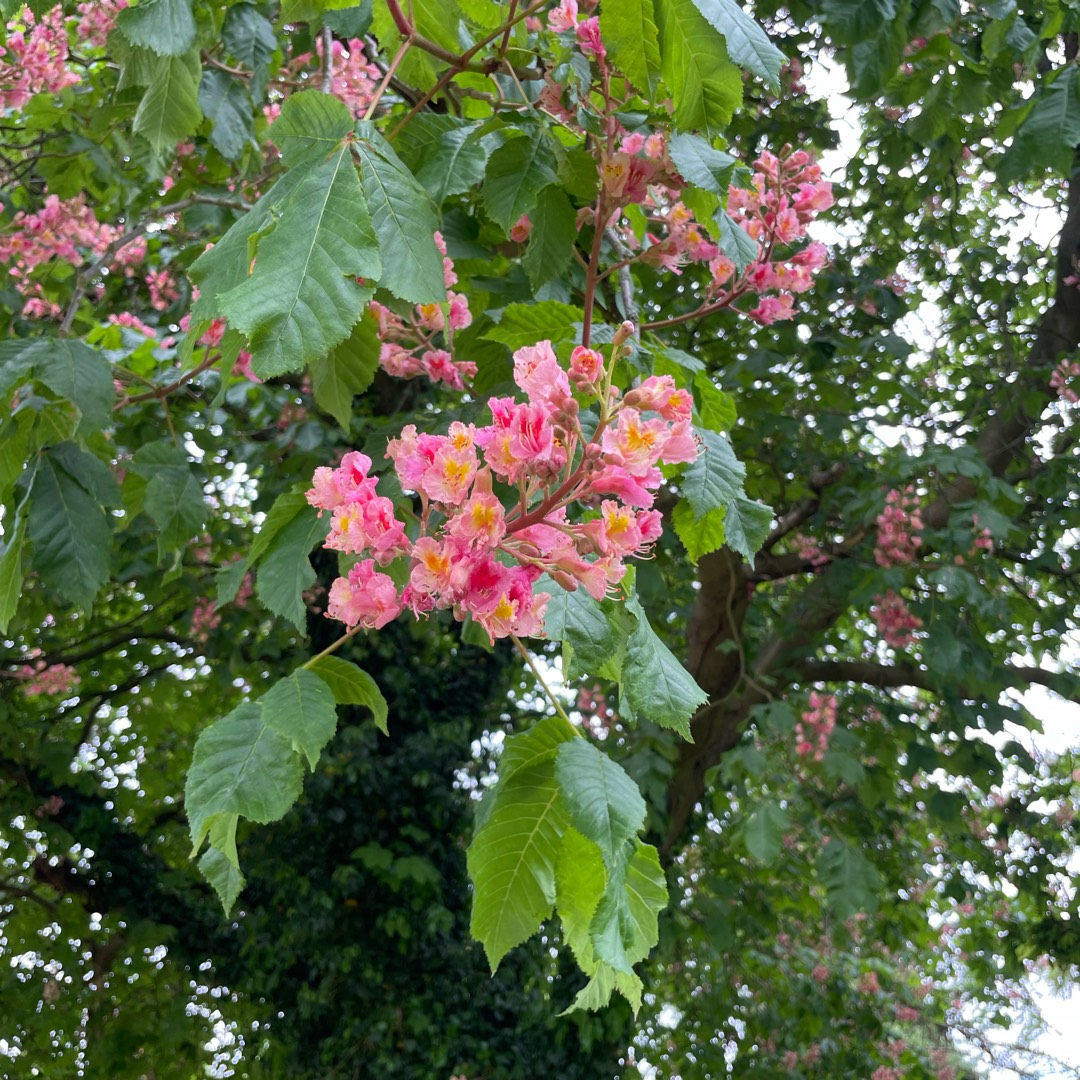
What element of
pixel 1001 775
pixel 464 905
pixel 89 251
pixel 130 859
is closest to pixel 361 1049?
pixel 464 905

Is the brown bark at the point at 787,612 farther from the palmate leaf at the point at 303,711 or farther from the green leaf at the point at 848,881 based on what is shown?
the palmate leaf at the point at 303,711

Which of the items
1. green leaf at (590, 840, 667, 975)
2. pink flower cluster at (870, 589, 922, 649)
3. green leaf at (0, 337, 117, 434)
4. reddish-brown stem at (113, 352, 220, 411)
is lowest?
green leaf at (590, 840, 667, 975)

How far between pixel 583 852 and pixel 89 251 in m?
3.44

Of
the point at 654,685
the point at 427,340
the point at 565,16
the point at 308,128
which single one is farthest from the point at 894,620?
the point at 308,128

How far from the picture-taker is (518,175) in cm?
132

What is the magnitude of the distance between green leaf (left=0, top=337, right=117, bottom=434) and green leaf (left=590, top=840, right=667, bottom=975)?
3.54 feet

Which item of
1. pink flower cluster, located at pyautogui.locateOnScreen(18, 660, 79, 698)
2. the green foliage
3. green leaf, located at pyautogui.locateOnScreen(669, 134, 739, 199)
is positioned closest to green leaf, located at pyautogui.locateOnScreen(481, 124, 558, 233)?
the green foliage

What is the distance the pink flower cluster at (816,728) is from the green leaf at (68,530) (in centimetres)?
→ 314

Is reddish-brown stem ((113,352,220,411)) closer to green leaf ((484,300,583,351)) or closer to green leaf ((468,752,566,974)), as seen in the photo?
green leaf ((484,300,583,351))

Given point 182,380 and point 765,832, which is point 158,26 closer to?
point 182,380

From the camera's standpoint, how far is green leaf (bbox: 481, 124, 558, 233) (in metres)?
1.30

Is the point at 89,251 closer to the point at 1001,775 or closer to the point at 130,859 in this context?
the point at 130,859

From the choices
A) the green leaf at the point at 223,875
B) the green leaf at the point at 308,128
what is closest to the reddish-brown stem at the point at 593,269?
the green leaf at the point at 308,128

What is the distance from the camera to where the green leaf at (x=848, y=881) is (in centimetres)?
397
